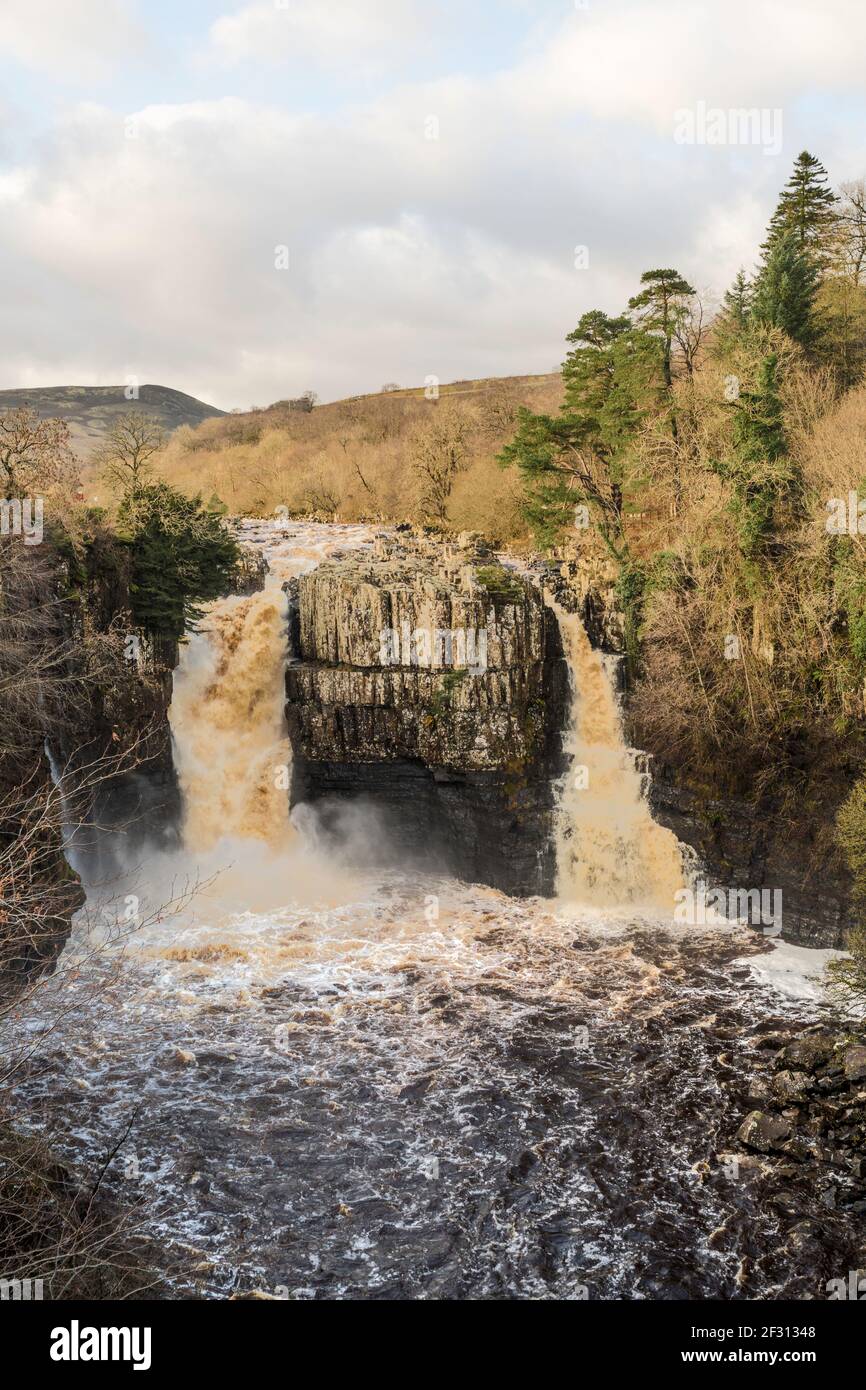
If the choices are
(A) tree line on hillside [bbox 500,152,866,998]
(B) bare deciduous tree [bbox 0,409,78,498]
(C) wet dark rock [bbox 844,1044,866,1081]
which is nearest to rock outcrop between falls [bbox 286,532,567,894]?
(A) tree line on hillside [bbox 500,152,866,998]

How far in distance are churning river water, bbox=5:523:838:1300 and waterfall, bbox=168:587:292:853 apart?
0.08 meters

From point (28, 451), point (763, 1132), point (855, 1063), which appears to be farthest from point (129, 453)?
point (855, 1063)

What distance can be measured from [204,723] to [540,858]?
465 inches

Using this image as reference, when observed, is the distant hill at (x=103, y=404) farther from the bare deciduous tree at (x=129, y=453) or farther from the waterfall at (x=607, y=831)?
the waterfall at (x=607, y=831)

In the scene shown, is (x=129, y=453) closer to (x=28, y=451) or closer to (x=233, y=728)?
(x=28, y=451)

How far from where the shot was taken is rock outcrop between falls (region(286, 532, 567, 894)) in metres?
29.2

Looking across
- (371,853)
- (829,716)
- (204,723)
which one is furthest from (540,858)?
(204,723)

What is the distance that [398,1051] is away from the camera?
20281mm

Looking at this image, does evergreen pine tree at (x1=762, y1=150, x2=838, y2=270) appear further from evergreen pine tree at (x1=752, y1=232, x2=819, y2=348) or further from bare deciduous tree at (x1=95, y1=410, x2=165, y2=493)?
bare deciduous tree at (x1=95, y1=410, x2=165, y2=493)

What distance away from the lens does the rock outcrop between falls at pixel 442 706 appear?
95.8 ft

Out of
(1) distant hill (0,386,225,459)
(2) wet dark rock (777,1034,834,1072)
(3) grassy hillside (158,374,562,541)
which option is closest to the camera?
(2) wet dark rock (777,1034,834,1072)

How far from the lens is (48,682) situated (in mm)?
22109

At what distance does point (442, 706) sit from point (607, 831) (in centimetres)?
670

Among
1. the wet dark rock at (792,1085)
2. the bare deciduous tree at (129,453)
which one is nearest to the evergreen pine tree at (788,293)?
the bare deciduous tree at (129,453)
